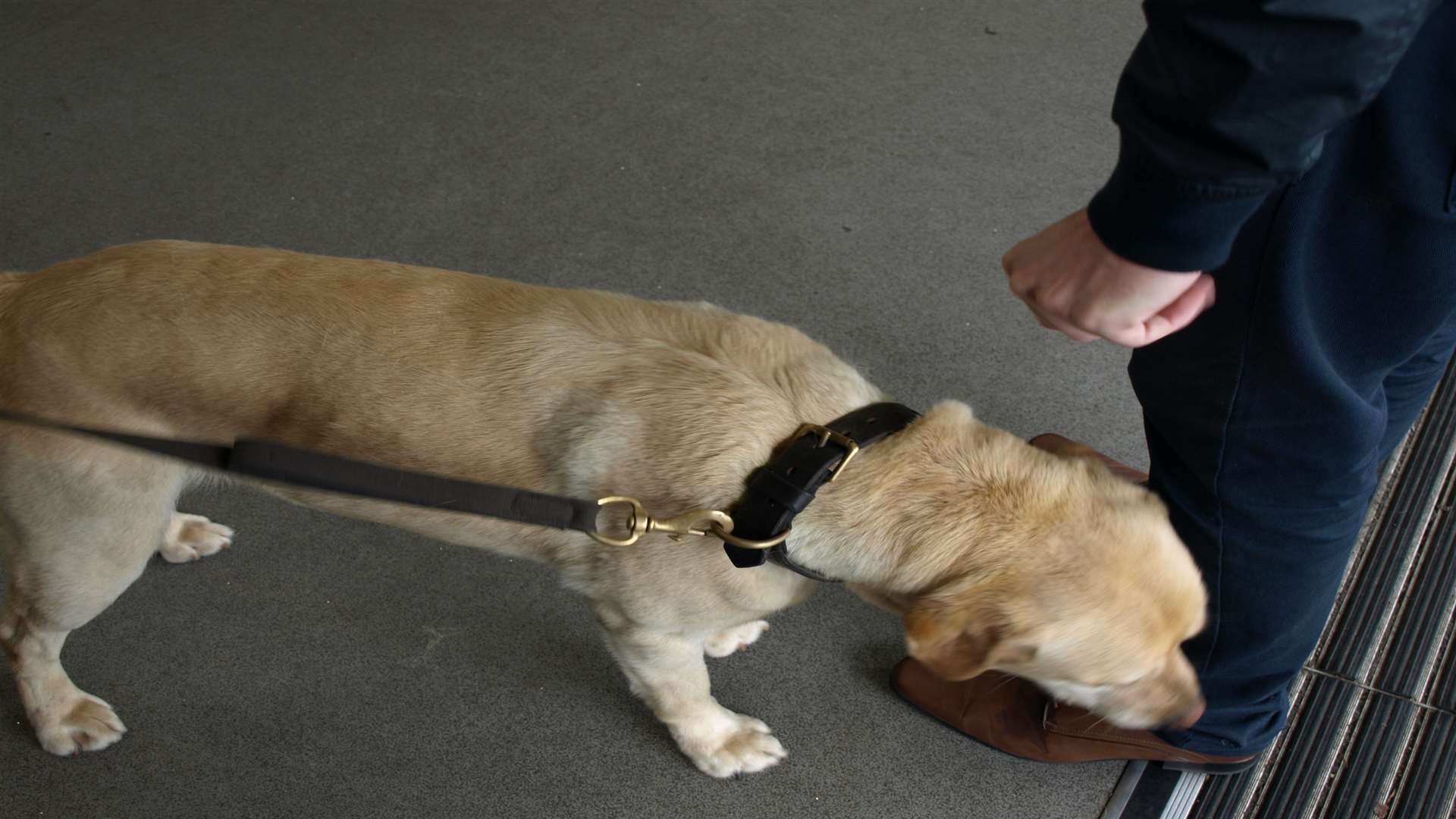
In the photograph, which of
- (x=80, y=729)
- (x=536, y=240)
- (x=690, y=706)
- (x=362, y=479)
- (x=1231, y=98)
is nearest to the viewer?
(x=1231, y=98)

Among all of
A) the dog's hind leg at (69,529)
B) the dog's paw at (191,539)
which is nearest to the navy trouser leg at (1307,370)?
the dog's hind leg at (69,529)

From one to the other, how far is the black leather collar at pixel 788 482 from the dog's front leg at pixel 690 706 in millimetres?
350

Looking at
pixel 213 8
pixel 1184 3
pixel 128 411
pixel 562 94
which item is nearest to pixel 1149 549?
pixel 1184 3

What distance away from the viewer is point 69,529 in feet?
4.56

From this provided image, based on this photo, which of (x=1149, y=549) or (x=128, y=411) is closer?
(x=1149, y=549)

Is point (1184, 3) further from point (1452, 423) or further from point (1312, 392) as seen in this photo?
point (1452, 423)

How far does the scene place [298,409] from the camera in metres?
1.31

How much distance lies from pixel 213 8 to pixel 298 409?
9.22ft

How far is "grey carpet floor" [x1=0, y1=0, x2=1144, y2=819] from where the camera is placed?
70.8 inches

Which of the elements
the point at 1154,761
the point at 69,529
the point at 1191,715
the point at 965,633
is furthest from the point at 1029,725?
the point at 69,529

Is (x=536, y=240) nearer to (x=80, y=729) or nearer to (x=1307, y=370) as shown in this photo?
(x=80, y=729)

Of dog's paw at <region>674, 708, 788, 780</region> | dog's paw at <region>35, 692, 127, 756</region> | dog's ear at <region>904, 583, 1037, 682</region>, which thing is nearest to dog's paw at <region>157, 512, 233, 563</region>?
dog's paw at <region>35, 692, 127, 756</region>

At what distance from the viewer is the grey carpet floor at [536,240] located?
1.80 metres

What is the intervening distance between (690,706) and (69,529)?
38.2 inches
